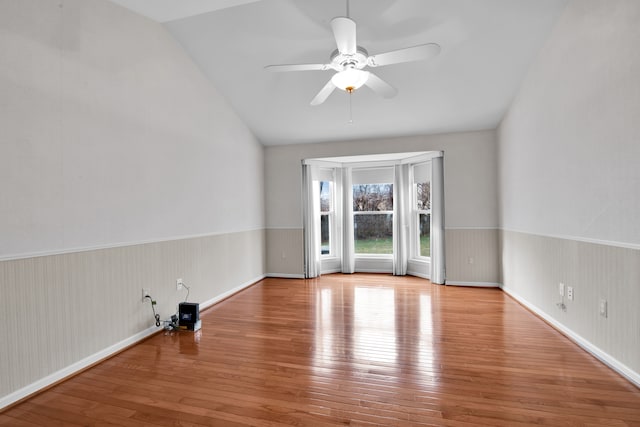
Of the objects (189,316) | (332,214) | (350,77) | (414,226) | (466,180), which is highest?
(350,77)

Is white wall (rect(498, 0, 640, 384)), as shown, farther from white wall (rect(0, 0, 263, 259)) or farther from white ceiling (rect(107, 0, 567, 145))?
white wall (rect(0, 0, 263, 259))

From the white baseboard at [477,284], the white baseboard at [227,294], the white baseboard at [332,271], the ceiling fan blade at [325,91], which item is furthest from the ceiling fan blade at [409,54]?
the white baseboard at [332,271]

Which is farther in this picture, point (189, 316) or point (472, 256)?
point (472, 256)

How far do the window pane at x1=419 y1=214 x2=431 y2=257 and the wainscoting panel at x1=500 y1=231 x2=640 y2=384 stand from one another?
178cm

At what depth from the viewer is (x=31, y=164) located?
88.0 inches

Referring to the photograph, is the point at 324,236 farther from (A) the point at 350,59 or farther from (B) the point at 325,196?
(A) the point at 350,59

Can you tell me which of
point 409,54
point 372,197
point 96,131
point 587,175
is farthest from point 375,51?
point 372,197

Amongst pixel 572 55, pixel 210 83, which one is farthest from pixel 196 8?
pixel 572 55

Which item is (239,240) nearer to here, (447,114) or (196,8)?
(196,8)

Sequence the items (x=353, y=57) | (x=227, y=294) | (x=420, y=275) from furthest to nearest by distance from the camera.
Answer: (x=420, y=275), (x=227, y=294), (x=353, y=57)

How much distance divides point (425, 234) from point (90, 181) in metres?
5.04

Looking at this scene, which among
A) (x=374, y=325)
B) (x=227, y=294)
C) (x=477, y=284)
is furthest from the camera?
(x=477, y=284)

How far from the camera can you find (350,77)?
8.77ft

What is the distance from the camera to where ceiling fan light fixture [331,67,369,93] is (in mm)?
2633
